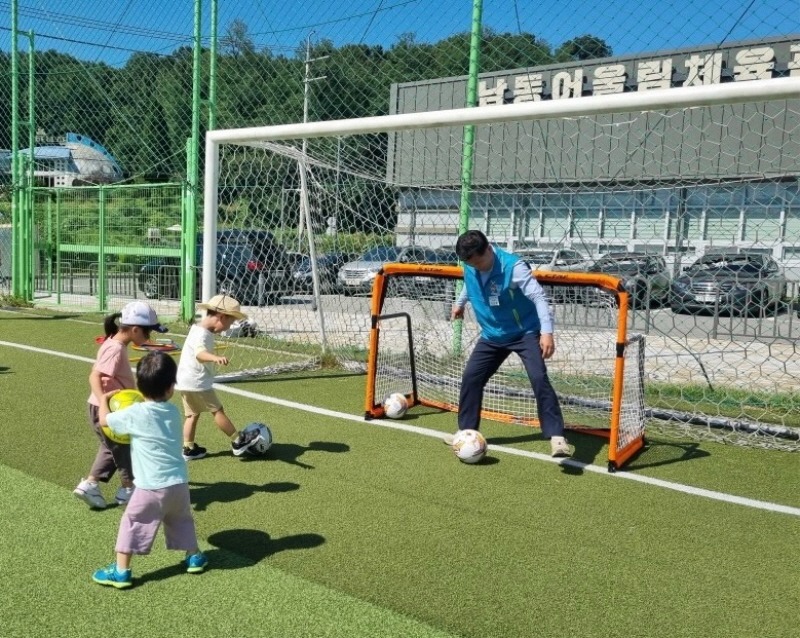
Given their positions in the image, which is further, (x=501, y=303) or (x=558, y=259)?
(x=558, y=259)

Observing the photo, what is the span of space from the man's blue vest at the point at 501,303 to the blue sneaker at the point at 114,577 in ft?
10.9

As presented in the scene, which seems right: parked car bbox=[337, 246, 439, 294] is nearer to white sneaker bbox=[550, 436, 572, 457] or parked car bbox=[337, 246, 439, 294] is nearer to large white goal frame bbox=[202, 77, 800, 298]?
large white goal frame bbox=[202, 77, 800, 298]

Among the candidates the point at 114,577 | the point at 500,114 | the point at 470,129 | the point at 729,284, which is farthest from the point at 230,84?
the point at 114,577

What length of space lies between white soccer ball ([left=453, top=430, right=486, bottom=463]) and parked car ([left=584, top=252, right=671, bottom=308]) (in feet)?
10.0

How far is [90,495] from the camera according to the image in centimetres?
474

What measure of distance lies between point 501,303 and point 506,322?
0.54ft

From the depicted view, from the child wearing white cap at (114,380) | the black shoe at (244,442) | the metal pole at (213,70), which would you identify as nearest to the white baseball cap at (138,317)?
the child wearing white cap at (114,380)

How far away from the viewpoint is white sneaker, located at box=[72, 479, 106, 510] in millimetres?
4738

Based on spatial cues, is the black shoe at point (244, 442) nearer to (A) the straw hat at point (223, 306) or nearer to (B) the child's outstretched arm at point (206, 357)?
(B) the child's outstretched arm at point (206, 357)

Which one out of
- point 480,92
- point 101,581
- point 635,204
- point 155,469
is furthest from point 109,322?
point 480,92

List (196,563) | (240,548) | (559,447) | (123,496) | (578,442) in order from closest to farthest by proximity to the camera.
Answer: (196,563) → (240,548) → (123,496) → (559,447) → (578,442)

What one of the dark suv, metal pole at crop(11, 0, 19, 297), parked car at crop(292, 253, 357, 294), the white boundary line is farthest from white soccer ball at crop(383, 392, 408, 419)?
metal pole at crop(11, 0, 19, 297)

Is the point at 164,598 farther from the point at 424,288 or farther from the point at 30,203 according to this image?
the point at 30,203

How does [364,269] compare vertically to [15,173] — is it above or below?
below
